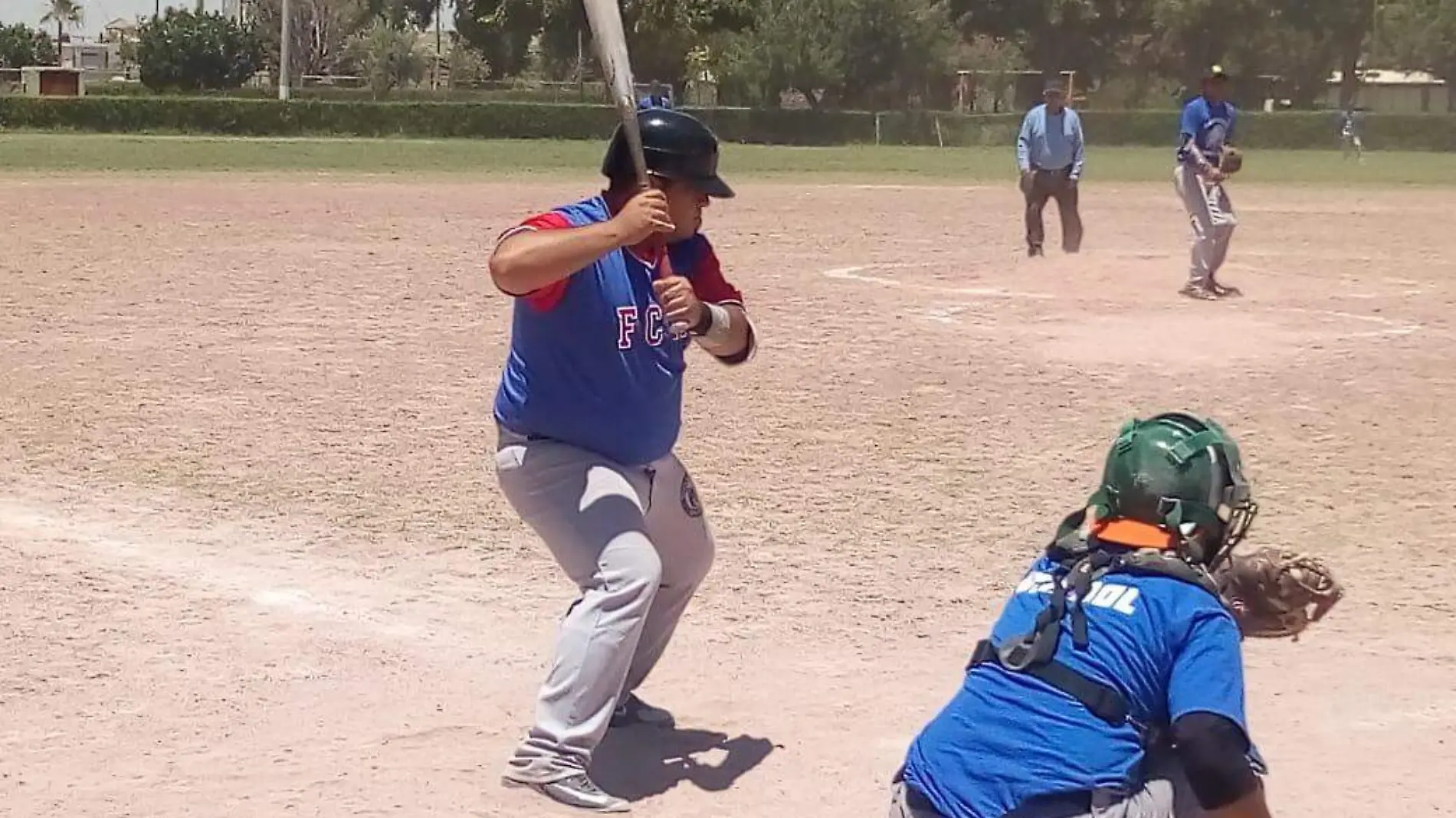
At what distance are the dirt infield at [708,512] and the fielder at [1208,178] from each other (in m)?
0.48

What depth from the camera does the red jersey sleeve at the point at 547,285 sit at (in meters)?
4.60

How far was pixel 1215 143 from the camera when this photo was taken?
1544 cm

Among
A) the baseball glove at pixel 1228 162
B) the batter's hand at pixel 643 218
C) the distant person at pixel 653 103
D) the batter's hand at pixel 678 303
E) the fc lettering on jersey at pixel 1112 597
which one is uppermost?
the distant person at pixel 653 103

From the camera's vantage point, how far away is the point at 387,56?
8975cm

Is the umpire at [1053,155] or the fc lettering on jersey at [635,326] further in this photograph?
the umpire at [1053,155]

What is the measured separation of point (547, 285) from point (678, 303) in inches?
13.1

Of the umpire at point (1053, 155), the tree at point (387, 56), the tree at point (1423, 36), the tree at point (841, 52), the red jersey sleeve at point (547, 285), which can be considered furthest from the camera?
the tree at point (387, 56)

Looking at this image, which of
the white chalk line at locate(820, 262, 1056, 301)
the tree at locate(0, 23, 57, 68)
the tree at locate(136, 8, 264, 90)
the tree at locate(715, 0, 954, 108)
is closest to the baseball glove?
the white chalk line at locate(820, 262, 1056, 301)

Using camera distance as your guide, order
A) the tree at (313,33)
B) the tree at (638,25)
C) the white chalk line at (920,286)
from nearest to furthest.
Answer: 1. the white chalk line at (920,286)
2. the tree at (638,25)
3. the tree at (313,33)

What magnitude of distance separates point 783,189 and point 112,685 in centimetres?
2557

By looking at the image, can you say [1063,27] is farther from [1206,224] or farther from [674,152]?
[674,152]

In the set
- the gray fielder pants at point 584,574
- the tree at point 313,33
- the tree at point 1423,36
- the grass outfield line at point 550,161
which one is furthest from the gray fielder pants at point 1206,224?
the tree at point 313,33

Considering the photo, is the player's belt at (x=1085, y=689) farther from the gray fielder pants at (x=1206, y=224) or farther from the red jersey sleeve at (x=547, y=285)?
the gray fielder pants at (x=1206, y=224)

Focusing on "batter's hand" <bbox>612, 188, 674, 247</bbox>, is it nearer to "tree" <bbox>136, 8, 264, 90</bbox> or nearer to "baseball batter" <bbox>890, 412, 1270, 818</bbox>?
"baseball batter" <bbox>890, 412, 1270, 818</bbox>
